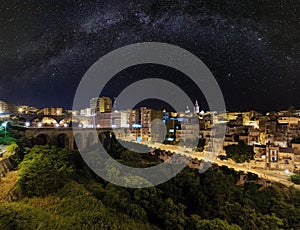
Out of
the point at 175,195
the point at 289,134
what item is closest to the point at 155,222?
the point at 175,195

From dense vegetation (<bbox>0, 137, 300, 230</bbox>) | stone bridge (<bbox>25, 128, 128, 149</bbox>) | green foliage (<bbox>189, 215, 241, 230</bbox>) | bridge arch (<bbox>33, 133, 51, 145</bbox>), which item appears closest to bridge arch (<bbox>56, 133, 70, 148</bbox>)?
stone bridge (<bbox>25, 128, 128, 149</bbox>)

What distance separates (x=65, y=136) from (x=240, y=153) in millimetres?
16441

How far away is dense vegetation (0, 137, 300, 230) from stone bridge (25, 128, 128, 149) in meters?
5.87

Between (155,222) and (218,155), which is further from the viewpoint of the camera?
(218,155)

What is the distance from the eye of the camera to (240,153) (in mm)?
18203

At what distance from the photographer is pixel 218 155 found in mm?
20031

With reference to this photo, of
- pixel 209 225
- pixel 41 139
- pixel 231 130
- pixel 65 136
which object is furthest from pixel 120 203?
pixel 231 130

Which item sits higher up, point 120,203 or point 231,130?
point 231,130

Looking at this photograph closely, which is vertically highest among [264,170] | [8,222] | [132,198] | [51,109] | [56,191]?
[51,109]

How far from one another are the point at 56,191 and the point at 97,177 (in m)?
3.16

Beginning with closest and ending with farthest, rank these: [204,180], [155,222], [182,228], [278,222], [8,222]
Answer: [8,222] → [182,228] → [155,222] → [278,222] → [204,180]

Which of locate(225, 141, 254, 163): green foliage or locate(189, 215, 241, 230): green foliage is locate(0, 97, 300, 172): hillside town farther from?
locate(189, 215, 241, 230): green foliage

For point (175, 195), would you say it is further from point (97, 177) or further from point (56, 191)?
point (56, 191)

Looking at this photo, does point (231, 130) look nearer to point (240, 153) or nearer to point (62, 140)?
point (240, 153)
